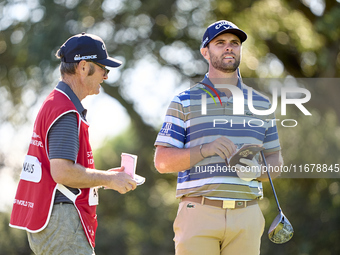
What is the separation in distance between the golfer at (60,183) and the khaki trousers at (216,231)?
47cm

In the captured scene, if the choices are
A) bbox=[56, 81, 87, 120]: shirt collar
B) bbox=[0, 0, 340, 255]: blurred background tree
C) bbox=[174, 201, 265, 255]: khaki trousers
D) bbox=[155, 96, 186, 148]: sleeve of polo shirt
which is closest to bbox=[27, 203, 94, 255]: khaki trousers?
bbox=[56, 81, 87, 120]: shirt collar

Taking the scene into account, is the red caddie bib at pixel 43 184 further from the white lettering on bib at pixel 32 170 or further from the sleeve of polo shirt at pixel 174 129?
the sleeve of polo shirt at pixel 174 129

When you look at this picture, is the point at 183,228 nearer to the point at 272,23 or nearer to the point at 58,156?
the point at 58,156

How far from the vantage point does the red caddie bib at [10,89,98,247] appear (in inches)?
104

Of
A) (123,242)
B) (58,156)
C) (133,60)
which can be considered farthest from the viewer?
(123,242)

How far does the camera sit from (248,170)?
10.0ft

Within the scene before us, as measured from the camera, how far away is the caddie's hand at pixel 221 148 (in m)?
2.95

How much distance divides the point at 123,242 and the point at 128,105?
3233 millimetres

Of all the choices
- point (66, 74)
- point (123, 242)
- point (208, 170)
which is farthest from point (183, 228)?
point (123, 242)

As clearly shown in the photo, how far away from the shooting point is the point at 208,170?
10.1 feet

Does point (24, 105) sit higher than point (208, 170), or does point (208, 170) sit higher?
point (24, 105)

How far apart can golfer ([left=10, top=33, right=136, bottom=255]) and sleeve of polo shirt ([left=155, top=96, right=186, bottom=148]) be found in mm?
437

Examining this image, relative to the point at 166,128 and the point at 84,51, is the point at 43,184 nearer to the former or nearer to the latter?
the point at 84,51

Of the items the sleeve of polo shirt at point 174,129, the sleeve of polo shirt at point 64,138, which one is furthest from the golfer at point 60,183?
the sleeve of polo shirt at point 174,129
